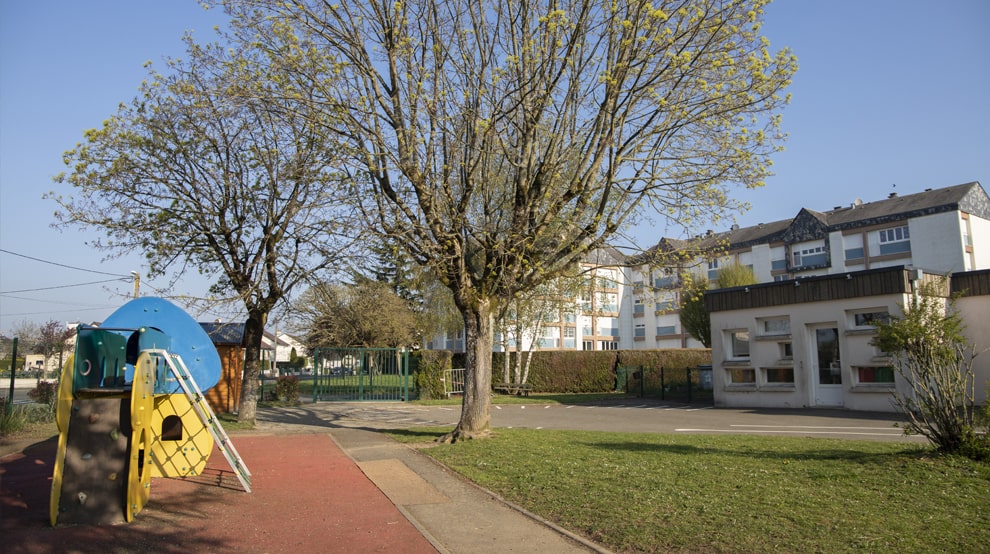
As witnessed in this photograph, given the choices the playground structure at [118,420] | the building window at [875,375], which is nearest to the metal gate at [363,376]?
the playground structure at [118,420]

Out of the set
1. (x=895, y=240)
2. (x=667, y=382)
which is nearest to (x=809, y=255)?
(x=895, y=240)

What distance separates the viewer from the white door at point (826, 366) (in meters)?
20.0

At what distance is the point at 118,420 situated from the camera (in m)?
7.21

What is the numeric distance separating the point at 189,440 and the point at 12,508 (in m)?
2.65

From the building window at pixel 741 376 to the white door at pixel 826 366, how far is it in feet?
6.68

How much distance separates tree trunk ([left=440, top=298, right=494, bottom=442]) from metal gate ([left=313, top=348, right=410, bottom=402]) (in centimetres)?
1255

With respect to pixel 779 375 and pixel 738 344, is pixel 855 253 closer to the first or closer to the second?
pixel 738 344

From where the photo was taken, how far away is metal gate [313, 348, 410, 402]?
25156 mm

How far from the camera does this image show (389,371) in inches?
1007

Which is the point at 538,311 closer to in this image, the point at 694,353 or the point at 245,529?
the point at 694,353

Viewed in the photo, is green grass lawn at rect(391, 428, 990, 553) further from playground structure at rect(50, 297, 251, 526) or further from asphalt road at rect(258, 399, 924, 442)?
playground structure at rect(50, 297, 251, 526)

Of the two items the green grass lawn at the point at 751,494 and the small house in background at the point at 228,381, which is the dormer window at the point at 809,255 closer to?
the green grass lawn at the point at 751,494

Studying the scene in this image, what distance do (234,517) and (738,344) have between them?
63.4 feet

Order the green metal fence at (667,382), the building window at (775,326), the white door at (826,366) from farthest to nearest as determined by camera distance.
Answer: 1. the green metal fence at (667,382)
2. the building window at (775,326)
3. the white door at (826,366)
